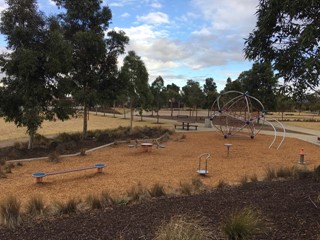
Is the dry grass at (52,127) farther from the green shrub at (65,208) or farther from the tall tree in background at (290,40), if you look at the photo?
the tall tree in background at (290,40)

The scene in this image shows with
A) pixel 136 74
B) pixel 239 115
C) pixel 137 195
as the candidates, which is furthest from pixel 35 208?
pixel 239 115

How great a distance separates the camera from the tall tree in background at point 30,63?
15.1 meters

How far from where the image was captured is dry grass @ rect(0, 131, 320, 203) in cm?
942

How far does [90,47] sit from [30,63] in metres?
4.97

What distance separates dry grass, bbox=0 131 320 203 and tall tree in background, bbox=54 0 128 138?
145 inches

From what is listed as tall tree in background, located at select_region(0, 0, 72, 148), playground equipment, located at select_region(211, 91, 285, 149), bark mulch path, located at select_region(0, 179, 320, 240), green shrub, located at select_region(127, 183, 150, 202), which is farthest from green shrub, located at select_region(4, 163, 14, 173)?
playground equipment, located at select_region(211, 91, 285, 149)

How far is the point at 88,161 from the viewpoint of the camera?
548 inches

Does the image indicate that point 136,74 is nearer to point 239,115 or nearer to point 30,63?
point 239,115

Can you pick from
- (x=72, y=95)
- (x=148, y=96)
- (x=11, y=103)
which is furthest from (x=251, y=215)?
(x=148, y=96)

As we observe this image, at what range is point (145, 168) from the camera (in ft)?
41.0

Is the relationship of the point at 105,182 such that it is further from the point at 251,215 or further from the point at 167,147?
the point at 167,147

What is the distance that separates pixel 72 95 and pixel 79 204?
12854 millimetres

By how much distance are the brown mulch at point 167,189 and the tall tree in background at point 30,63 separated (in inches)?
115

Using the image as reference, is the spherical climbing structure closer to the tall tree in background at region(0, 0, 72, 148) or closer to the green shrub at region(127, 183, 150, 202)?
the tall tree in background at region(0, 0, 72, 148)
